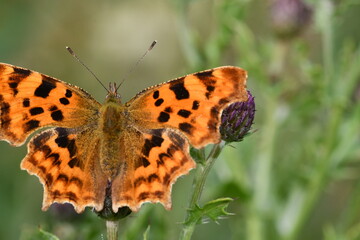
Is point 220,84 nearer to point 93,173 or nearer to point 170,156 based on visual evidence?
point 170,156

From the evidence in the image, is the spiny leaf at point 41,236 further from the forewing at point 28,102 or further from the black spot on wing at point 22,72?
the black spot on wing at point 22,72

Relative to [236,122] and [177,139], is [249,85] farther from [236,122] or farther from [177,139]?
[177,139]

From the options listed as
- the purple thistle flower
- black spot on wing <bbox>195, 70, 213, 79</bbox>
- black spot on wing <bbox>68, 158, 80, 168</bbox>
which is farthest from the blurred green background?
black spot on wing <bbox>195, 70, 213, 79</bbox>

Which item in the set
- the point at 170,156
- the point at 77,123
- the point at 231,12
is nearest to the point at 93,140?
the point at 77,123

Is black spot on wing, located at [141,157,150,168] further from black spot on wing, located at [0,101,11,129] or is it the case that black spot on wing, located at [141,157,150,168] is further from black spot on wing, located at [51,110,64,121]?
black spot on wing, located at [0,101,11,129]

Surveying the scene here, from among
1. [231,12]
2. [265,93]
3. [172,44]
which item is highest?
[172,44]

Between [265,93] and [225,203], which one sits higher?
[265,93]

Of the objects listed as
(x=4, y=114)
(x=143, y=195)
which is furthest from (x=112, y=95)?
(x=143, y=195)
